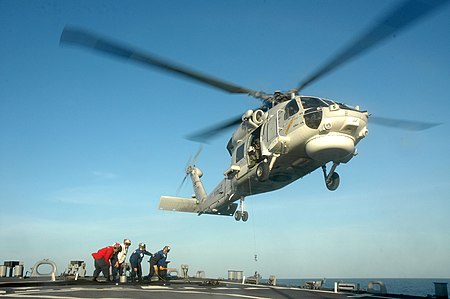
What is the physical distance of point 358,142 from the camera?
17.0 meters

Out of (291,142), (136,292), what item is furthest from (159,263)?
(291,142)

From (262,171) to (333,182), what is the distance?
328 cm

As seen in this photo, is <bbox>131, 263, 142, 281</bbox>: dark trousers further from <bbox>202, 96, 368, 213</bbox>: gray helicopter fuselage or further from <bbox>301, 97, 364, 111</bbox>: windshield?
<bbox>301, 97, 364, 111</bbox>: windshield

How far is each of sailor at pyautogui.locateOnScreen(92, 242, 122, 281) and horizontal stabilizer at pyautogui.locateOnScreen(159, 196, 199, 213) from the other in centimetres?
994

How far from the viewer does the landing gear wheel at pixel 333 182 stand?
18.3 meters

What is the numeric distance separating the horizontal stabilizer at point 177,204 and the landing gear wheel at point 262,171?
33.6ft

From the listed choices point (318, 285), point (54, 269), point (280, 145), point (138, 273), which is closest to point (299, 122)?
point (280, 145)

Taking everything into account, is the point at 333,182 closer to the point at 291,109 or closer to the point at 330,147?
the point at 330,147

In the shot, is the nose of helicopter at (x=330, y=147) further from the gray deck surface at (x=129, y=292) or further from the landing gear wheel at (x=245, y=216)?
the landing gear wheel at (x=245, y=216)

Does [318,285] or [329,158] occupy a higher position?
[329,158]

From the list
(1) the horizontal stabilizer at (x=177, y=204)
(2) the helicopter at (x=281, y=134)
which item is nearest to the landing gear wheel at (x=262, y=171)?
(2) the helicopter at (x=281, y=134)

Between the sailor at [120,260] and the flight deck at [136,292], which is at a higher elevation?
the sailor at [120,260]

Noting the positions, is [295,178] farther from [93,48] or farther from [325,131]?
[93,48]

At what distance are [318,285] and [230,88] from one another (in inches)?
406
